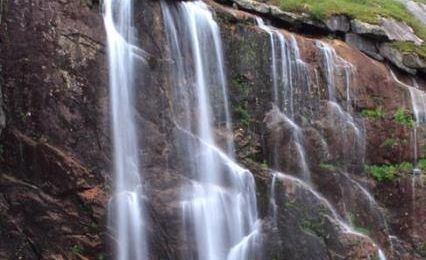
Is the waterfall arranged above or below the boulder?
below

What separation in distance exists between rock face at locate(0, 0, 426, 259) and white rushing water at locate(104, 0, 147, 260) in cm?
16

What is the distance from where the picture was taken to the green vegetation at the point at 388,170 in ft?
44.7

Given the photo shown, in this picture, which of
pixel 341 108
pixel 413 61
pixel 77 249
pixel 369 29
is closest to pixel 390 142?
pixel 341 108

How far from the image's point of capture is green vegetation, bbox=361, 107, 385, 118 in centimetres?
1423

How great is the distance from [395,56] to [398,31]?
1.15 meters

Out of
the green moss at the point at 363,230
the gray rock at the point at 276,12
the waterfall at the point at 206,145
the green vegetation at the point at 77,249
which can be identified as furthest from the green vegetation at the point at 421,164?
the green vegetation at the point at 77,249

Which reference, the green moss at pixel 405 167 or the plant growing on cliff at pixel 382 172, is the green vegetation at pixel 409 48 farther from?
the plant growing on cliff at pixel 382 172

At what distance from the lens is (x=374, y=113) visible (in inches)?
564

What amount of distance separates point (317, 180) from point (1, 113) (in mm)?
6177

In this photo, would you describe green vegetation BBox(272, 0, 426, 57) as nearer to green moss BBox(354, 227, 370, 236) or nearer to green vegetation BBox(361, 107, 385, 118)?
green vegetation BBox(361, 107, 385, 118)

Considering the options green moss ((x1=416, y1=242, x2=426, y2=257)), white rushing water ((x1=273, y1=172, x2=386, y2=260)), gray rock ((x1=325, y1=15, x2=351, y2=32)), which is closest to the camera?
white rushing water ((x1=273, y1=172, x2=386, y2=260))

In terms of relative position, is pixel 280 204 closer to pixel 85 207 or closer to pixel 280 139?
pixel 280 139

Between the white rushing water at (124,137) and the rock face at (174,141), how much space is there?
163 mm

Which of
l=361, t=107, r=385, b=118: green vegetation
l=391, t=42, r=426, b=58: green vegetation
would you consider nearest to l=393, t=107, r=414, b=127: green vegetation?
l=361, t=107, r=385, b=118: green vegetation
